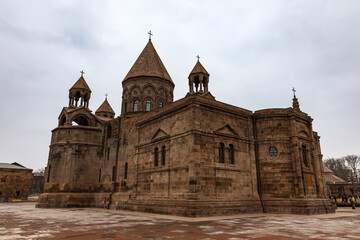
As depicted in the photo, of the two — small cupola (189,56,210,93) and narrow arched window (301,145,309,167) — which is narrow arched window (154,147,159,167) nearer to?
small cupola (189,56,210,93)

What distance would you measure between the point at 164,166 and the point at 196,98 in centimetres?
542

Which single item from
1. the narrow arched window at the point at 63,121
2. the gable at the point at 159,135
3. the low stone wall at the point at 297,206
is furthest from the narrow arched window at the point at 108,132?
the low stone wall at the point at 297,206

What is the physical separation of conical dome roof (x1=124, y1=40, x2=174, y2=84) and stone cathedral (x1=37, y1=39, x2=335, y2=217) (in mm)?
6086

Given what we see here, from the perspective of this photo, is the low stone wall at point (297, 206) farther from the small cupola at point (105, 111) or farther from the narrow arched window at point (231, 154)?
the small cupola at point (105, 111)

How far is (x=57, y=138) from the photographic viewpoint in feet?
87.4

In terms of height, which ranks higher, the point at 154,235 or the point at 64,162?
the point at 64,162

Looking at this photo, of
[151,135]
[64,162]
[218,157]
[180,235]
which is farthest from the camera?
[64,162]

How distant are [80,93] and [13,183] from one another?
2563 cm

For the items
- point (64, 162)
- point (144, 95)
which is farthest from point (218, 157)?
point (64, 162)

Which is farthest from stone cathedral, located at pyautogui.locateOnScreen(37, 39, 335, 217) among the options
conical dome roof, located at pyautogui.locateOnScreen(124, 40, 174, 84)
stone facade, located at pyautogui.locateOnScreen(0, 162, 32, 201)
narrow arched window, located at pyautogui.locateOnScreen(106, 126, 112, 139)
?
stone facade, located at pyautogui.locateOnScreen(0, 162, 32, 201)

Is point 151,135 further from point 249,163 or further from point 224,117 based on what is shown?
point 249,163

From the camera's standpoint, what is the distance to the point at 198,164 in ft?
51.3

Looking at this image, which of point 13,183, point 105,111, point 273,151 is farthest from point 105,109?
point 273,151

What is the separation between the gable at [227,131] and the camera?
17.5 meters
